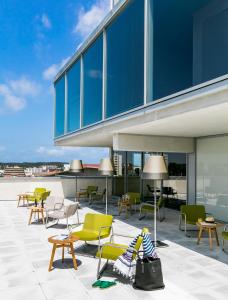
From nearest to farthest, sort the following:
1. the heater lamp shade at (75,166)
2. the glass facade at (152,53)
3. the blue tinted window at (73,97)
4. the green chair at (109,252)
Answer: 1. the green chair at (109,252)
2. the glass facade at (152,53)
3. the heater lamp shade at (75,166)
4. the blue tinted window at (73,97)

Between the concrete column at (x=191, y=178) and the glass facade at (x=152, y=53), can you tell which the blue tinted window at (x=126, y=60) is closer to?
the glass facade at (x=152, y=53)

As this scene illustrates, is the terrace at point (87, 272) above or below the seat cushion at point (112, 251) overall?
below

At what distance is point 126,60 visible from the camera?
9.68m

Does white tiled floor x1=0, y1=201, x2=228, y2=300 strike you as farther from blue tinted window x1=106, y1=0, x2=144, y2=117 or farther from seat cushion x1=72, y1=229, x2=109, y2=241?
blue tinted window x1=106, y1=0, x2=144, y2=117

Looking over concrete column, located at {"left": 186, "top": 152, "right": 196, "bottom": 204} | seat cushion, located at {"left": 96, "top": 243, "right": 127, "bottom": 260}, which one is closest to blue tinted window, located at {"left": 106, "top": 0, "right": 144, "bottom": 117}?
concrete column, located at {"left": 186, "top": 152, "right": 196, "bottom": 204}

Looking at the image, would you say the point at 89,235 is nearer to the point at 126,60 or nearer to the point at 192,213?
the point at 192,213

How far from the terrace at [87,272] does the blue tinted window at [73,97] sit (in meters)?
6.34

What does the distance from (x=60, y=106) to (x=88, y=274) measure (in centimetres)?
1249

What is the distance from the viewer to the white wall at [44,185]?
54.2ft

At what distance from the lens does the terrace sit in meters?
4.84

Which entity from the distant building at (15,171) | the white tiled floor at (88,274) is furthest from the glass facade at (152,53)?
the distant building at (15,171)

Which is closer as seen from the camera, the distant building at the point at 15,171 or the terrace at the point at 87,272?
the terrace at the point at 87,272

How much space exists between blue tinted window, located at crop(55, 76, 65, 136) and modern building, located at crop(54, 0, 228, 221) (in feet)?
7.32

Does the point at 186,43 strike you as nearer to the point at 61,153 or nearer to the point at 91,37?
the point at 91,37
